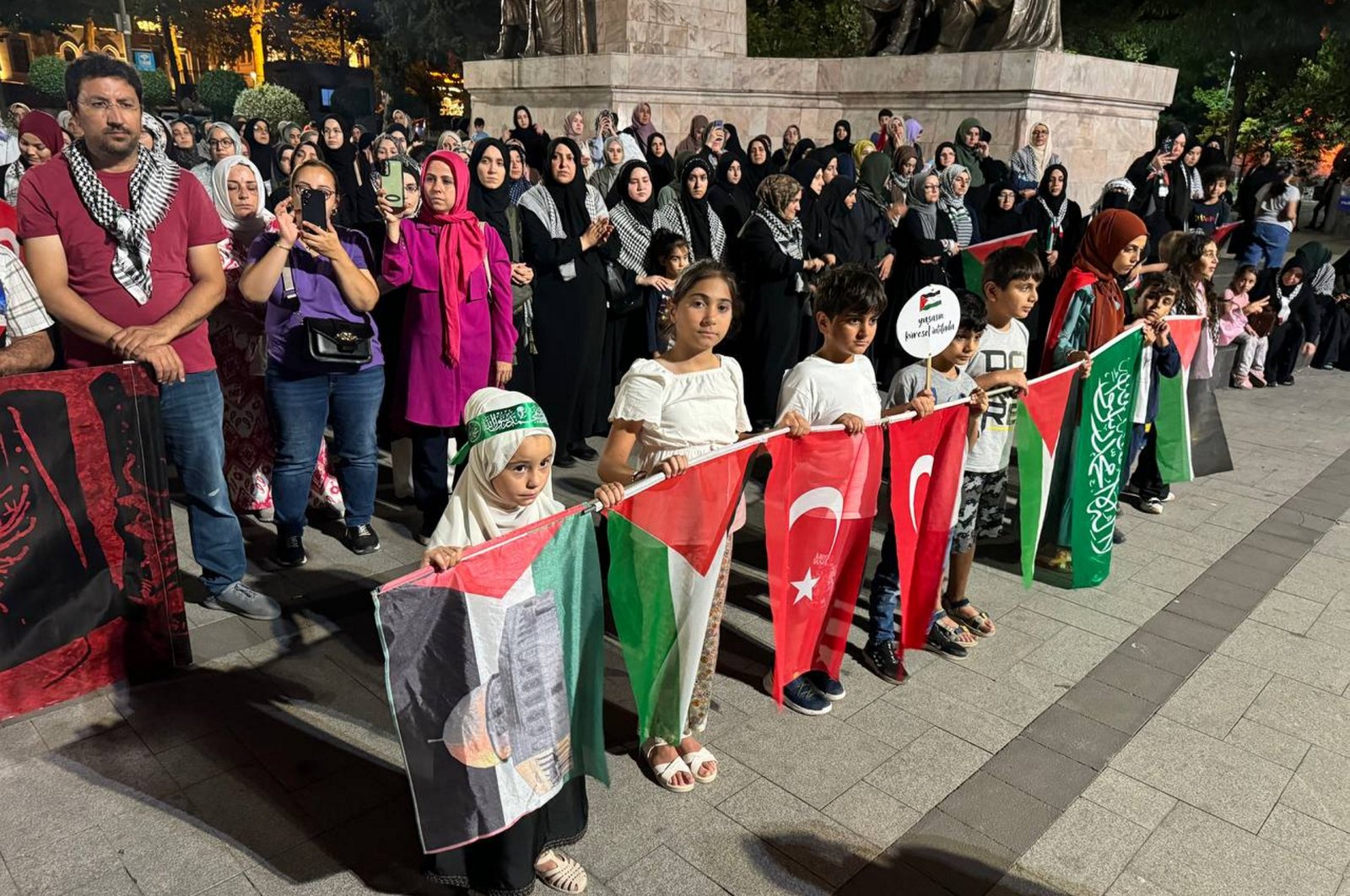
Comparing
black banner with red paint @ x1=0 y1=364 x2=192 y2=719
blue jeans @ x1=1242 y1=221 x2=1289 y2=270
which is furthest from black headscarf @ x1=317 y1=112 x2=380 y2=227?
blue jeans @ x1=1242 y1=221 x2=1289 y2=270

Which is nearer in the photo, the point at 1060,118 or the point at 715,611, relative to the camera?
the point at 715,611

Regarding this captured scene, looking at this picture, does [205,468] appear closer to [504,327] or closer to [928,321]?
[504,327]

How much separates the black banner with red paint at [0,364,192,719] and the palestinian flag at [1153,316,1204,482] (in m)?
5.22

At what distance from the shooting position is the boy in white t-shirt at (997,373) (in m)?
4.25

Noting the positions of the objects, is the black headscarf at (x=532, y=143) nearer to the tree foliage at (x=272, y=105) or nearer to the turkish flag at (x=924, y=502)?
the turkish flag at (x=924, y=502)

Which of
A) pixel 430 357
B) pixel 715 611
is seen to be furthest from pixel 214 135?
pixel 715 611

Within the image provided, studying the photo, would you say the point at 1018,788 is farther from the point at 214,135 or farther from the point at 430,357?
the point at 214,135

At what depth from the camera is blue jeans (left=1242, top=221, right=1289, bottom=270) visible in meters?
11.1

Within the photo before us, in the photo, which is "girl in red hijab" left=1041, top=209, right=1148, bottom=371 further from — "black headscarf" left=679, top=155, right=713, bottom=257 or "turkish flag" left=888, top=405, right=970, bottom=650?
"black headscarf" left=679, top=155, right=713, bottom=257

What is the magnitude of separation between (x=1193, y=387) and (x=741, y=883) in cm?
487

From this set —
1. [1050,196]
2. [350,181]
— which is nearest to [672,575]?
[350,181]

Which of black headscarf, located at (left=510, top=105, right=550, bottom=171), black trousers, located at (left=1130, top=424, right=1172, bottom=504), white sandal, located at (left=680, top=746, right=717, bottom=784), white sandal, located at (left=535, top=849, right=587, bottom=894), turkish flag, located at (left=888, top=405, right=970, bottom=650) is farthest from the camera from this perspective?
black headscarf, located at (left=510, top=105, right=550, bottom=171)

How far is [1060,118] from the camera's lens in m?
15.9

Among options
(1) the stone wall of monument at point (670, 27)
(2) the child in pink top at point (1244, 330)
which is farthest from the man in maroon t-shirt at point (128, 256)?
(1) the stone wall of monument at point (670, 27)
